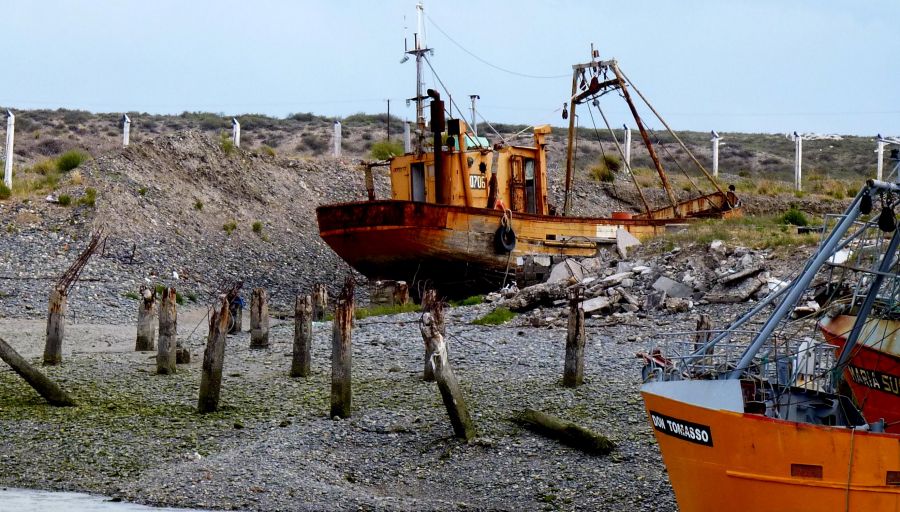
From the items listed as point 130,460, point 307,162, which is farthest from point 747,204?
point 130,460

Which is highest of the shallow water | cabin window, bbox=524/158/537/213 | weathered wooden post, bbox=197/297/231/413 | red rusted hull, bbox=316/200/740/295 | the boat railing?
cabin window, bbox=524/158/537/213

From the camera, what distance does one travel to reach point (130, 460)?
14.6 meters

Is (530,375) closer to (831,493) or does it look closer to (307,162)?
(831,493)

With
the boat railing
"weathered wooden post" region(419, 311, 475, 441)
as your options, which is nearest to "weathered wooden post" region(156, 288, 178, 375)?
"weathered wooden post" region(419, 311, 475, 441)

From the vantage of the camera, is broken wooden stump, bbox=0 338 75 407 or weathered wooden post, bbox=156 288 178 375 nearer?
broken wooden stump, bbox=0 338 75 407

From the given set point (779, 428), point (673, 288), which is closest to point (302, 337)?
point (673, 288)

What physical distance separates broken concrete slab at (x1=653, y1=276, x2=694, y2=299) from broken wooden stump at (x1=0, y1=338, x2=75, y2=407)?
1300 cm

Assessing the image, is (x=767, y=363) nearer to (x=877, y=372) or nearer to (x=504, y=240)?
(x=877, y=372)

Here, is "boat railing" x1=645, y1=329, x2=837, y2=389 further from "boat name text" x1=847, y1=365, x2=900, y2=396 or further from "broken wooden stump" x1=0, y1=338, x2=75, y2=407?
"broken wooden stump" x1=0, y1=338, x2=75, y2=407

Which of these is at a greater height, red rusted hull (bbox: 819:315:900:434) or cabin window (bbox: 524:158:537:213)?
cabin window (bbox: 524:158:537:213)

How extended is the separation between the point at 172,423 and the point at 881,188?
9251 millimetres

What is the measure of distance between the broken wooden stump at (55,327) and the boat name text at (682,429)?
11.2m

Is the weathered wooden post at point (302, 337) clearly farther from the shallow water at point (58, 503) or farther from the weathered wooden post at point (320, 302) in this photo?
the shallow water at point (58, 503)

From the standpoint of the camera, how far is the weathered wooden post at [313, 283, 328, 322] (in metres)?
25.3
